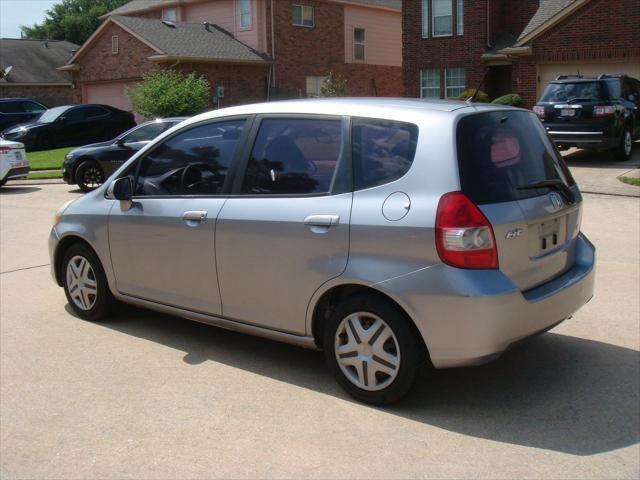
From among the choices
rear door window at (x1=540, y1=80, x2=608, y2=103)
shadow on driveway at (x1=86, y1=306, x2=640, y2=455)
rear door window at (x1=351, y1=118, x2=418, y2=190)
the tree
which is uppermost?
the tree

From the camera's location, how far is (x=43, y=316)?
6.66 metres

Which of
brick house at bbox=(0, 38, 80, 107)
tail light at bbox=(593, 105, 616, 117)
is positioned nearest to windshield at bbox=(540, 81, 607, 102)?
tail light at bbox=(593, 105, 616, 117)

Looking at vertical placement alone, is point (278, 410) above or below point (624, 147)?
below

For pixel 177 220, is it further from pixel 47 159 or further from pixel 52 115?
pixel 52 115

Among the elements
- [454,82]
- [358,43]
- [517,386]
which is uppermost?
[358,43]

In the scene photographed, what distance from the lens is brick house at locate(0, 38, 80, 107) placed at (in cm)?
4203

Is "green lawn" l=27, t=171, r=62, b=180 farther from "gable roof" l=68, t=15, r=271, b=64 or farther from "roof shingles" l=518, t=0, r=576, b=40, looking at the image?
"roof shingles" l=518, t=0, r=576, b=40

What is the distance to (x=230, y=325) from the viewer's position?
5.24 meters

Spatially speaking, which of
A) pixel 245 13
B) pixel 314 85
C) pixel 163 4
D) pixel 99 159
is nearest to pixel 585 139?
pixel 99 159

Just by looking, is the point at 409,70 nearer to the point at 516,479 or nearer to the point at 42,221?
the point at 42,221

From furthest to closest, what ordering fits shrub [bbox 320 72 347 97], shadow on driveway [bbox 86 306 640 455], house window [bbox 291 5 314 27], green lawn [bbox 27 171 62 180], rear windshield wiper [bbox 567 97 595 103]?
house window [bbox 291 5 314 27], shrub [bbox 320 72 347 97], green lawn [bbox 27 171 62 180], rear windshield wiper [bbox 567 97 595 103], shadow on driveway [bbox 86 306 640 455]

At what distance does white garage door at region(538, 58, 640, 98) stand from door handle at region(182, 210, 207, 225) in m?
20.0

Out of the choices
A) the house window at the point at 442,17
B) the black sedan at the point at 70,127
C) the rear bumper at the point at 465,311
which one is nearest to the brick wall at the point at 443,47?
the house window at the point at 442,17

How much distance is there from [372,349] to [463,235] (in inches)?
35.1
